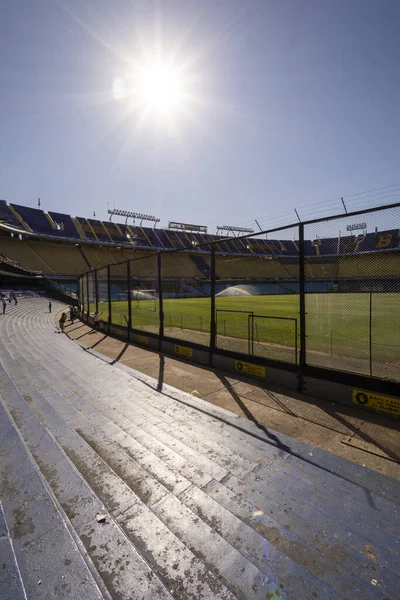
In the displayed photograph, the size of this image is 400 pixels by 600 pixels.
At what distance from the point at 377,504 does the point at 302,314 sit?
141 inches

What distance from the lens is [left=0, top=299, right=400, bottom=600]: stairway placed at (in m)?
2.03

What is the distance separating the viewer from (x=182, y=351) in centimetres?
948

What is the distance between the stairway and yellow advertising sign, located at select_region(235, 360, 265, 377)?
2.42m

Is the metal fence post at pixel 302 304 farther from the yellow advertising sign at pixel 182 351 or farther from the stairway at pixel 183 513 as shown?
the yellow advertising sign at pixel 182 351

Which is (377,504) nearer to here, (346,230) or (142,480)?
(142,480)

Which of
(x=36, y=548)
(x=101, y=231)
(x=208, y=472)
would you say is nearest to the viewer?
(x=36, y=548)

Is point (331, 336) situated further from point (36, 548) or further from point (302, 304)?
point (36, 548)

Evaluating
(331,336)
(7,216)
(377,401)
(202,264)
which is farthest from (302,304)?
(202,264)

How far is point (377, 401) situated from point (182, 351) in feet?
18.9

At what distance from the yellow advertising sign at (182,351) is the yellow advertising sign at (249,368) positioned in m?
1.97

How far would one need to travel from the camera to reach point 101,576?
2.03 metres

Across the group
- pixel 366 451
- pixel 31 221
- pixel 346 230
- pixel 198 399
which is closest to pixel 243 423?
pixel 198 399

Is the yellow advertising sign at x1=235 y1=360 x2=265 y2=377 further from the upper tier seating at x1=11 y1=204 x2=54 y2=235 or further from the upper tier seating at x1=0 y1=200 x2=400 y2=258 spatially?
the upper tier seating at x1=11 y1=204 x2=54 y2=235

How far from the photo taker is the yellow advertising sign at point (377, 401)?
490 centimetres
